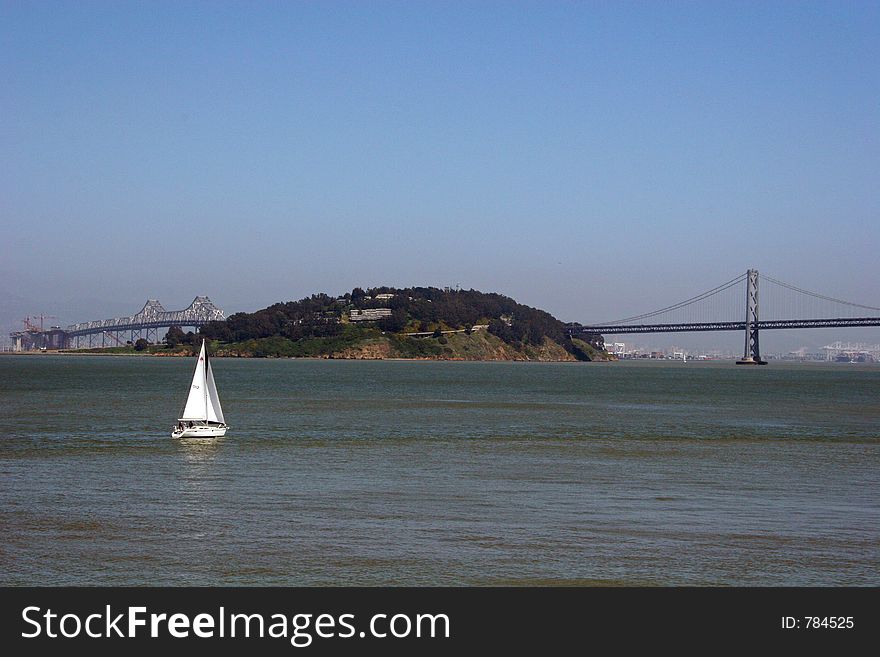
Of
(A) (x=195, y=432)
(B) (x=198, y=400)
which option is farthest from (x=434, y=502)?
(B) (x=198, y=400)

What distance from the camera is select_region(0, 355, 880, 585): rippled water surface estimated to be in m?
17.3

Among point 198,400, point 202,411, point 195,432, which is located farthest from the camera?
point 198,400

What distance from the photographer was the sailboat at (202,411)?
128ft

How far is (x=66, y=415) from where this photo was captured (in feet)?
168

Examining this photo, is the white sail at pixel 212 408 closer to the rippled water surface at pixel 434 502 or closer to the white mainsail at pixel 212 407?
the white mainsail at pixel 212 407

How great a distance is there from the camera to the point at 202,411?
133ft

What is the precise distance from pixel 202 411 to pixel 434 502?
1869 cm

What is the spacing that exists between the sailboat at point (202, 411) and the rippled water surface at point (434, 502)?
37.3 inches

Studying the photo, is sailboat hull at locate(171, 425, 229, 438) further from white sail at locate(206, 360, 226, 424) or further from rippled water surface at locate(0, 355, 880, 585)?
white sail at locate(206, 360, 226, 424)

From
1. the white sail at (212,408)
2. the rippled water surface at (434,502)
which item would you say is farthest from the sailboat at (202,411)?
the rippled water surface at (434,502)

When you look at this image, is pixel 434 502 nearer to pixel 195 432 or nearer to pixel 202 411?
pixel 195 432

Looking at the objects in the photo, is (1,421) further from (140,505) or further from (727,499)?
(727,499)
